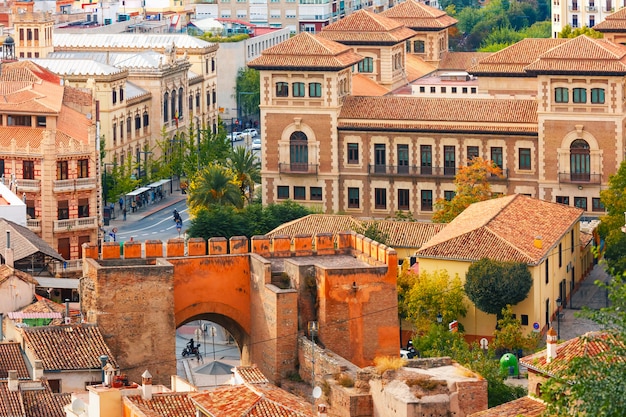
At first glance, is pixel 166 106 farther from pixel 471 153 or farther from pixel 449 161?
pixel 471 153

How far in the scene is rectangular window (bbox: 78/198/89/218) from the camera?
128 meters

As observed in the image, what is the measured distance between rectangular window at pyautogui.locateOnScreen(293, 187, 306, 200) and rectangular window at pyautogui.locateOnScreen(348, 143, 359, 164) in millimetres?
3660

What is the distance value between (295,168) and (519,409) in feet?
249

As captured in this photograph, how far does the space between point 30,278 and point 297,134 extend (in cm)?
4454

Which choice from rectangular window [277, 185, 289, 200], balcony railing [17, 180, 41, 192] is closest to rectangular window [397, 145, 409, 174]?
rectangular window [277, 185, 289, 200]

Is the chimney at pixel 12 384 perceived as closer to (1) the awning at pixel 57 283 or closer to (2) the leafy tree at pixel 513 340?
(1) the awning at pixel 57 283

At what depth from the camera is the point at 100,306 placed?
85.9 metres

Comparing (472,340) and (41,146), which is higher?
(41,146)

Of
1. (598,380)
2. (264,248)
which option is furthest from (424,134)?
(598,380)

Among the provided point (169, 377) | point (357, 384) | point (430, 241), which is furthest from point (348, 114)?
point (357, 384)

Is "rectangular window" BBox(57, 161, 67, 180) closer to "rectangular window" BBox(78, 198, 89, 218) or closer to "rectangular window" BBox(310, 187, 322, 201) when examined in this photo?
"rectangular window" BBox(78, 198, 89, 218)

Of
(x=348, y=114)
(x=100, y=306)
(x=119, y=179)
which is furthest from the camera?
(x=119, y=179)

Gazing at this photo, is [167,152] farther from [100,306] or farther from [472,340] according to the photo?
[100,306]

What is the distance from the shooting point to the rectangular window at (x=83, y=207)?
128 metres
